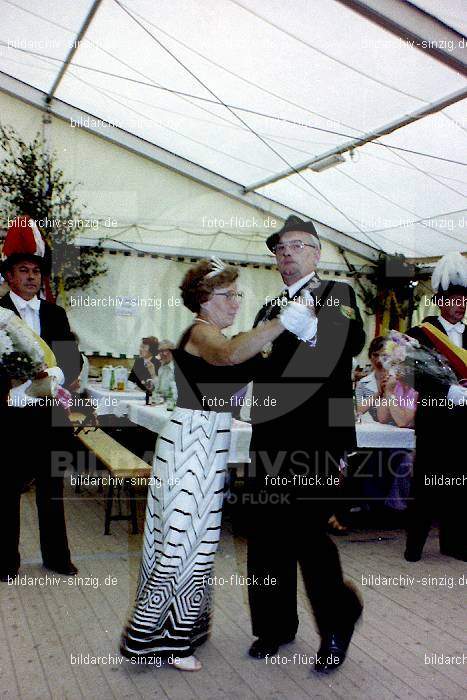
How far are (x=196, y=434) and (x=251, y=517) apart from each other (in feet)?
1.44

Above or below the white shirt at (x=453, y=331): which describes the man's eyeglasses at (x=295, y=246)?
above

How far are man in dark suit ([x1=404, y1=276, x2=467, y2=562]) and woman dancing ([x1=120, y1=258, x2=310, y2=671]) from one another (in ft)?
6.24

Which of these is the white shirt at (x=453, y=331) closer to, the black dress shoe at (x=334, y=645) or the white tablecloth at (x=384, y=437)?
the white tablecloth at (x=384, y=437)

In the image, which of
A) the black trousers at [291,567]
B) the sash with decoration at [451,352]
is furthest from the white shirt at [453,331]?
the black trousers at [291,567]

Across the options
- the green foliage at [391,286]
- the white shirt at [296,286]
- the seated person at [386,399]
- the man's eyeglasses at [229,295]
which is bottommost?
the seated person at [386,399]

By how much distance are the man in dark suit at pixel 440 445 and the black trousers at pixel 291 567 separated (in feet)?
5.60

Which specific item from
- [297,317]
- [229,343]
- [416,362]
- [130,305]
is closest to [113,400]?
[416,362]

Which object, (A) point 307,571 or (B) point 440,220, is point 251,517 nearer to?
(A) point 307,571

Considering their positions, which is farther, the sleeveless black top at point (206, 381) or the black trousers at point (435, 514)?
the black trousers at point (435, 514)

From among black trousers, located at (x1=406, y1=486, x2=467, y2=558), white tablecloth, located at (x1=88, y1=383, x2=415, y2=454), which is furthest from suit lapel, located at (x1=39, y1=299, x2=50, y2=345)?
black trousers, located at (x1=406, y1=486, x2=467, y2=558)

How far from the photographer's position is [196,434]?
2615 mm

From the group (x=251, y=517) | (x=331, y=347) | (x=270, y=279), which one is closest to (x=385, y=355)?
(x=331, y=347)

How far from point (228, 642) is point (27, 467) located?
1558 millimetres

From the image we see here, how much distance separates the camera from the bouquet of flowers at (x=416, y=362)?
12.2ft
